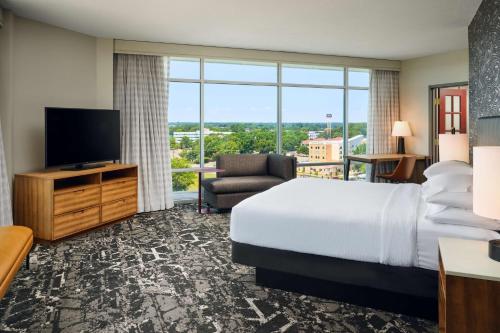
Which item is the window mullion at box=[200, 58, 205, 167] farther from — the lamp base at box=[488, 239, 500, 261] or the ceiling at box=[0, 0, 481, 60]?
the lamp base at box=[488, 239, 500, 261]

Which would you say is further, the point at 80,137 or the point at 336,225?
the point at 80,137

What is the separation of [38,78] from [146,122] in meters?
1.58

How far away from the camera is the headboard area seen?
354 cm

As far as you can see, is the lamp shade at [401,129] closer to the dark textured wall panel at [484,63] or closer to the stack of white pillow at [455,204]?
the dark textured wall panel at [484,63]

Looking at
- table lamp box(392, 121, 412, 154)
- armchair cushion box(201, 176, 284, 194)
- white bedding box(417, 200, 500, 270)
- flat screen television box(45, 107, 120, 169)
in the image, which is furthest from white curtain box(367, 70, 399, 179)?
white bedding box(417, 200, 500, 270)

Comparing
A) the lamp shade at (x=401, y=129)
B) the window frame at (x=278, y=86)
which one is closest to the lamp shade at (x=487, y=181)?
Answer: the window frame at (x=278, y=86)

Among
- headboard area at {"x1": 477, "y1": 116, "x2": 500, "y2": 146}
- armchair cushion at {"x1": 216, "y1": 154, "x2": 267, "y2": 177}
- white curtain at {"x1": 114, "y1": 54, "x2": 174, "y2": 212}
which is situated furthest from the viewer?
armchair cushion at {"x1": 216, "y1": 154, "x2": 267, "y2": 177}

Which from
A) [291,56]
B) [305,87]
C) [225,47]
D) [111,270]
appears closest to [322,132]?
[305,87]

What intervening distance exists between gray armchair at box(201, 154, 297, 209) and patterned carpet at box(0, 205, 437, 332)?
1490mm

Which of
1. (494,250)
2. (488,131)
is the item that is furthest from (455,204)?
(488,131)

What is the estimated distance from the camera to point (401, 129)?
287 inches

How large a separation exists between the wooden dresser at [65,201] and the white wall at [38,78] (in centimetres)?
41

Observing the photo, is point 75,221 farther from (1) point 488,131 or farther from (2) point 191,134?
(1) point 488,131

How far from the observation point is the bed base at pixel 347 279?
246 centimetres
